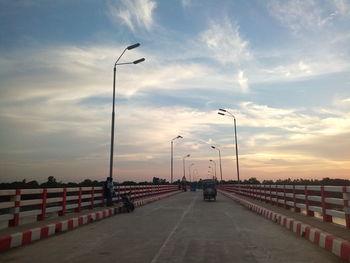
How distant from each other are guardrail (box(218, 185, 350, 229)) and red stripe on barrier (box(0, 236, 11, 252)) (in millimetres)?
8869

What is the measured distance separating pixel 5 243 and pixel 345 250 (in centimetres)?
770

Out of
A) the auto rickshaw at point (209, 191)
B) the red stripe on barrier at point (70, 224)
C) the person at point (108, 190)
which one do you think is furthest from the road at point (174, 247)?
the auto rickshaw at point (209, 191)

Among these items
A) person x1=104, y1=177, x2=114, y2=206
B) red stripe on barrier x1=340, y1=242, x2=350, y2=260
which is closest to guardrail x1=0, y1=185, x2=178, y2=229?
person x1=104, y1=177, x2=114, y2=206

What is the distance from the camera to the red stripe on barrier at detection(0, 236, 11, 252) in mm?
8281

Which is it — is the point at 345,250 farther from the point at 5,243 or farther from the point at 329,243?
the point at 5,243

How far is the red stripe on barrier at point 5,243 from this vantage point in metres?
8.28

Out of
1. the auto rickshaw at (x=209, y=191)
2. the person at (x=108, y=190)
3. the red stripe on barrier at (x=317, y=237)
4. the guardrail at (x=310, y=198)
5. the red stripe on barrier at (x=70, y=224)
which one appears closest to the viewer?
the red stripe on barrier at (x=317, y=237)

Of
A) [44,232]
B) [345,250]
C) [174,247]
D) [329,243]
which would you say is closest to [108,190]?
[44,232]

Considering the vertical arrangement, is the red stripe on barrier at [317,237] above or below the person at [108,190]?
below

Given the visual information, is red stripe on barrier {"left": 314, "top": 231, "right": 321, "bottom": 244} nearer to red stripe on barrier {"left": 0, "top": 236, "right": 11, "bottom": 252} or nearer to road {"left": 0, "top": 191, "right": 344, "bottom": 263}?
road {"left": 0, "top": 191, "right": 344, "bottom": 263}

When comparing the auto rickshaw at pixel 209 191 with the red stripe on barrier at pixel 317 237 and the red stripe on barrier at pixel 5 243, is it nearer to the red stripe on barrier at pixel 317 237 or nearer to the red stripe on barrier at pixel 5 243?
the red stripe on barrier at pixel 317 237

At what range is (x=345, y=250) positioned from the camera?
7137 mm

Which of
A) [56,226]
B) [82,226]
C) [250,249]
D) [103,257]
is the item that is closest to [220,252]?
[250,249]

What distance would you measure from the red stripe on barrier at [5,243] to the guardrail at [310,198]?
8869 mm
